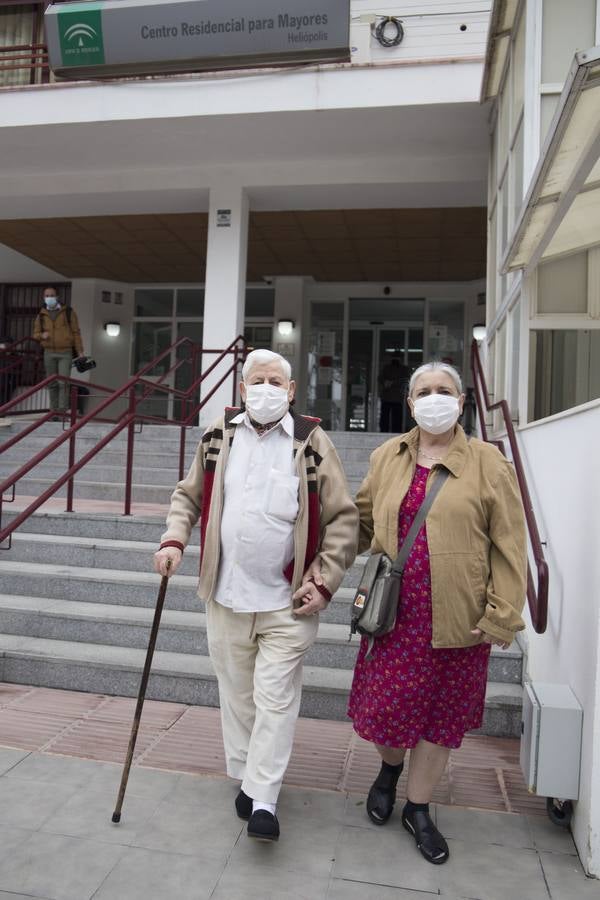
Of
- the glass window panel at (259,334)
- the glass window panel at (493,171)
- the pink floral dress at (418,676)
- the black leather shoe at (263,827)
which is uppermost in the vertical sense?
the glass window panel at (493,171)

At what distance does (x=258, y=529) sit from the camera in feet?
8.51

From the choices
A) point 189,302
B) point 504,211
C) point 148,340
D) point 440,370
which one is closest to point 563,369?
point 504,211

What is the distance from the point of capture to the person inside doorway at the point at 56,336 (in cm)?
966

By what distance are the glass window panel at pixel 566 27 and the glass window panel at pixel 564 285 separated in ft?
4.23

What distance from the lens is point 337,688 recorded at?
11.7ft

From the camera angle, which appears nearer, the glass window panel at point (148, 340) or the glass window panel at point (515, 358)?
the glass window panel at point (515, 358)

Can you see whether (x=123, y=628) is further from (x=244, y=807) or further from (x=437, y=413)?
(x=437, y=413)

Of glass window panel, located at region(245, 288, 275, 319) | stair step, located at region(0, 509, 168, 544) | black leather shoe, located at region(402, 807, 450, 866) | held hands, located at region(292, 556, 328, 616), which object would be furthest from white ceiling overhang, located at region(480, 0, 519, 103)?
glass window panel, located at region(245, 288, 275, 319)

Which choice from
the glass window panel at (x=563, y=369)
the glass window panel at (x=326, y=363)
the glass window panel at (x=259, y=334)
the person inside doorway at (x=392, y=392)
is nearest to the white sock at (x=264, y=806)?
the glass window panel at (x=563, y=369)

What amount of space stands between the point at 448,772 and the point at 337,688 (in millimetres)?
682

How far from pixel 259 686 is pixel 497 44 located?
5595mm

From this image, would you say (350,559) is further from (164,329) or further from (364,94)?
(164,329)

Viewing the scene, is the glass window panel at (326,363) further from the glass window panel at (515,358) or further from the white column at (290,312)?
the glass window panel at (515,358)

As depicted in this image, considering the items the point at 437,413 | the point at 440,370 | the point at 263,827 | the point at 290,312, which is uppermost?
the point at 290,312
